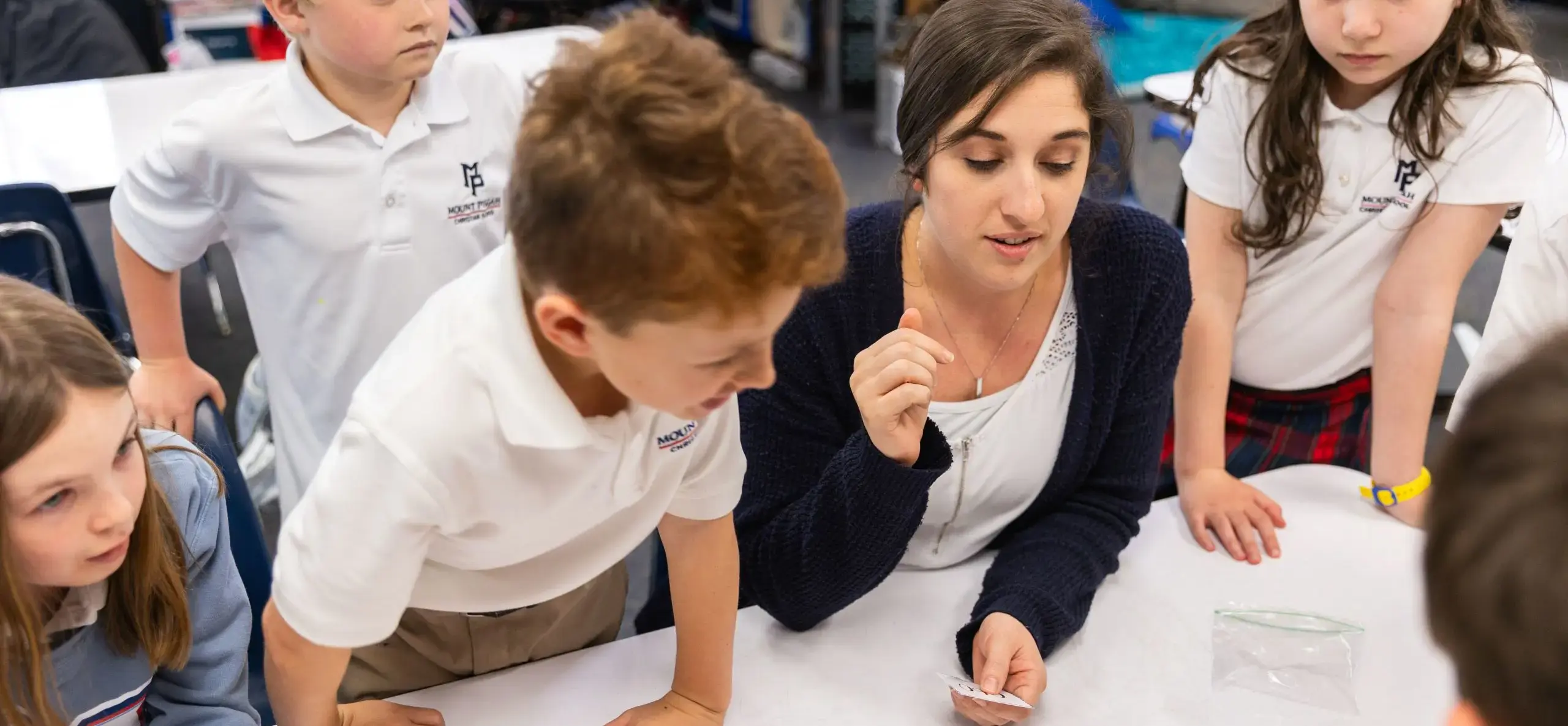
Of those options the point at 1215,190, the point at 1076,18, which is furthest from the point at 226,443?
the point at 1215,190

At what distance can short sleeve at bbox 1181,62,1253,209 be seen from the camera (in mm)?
1540

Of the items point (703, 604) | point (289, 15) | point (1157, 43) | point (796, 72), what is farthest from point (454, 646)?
point (1157, 43)

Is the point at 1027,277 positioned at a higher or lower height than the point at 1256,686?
higher

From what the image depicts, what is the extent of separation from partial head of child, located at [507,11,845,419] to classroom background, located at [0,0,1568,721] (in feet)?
3.22

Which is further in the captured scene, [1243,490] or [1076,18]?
[1243,490]

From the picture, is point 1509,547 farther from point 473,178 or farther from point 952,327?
point 473,178

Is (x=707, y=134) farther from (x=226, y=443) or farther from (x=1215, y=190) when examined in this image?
(x=1215, y=190)

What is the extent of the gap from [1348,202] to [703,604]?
1.00 metres

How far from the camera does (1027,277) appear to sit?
1176 millimetres

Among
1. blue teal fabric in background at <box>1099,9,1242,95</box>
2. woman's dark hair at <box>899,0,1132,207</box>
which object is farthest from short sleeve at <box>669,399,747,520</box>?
blue teal fabric in background at <box>1099,9,1242,95</box>

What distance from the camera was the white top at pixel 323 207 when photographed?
1.41 metres

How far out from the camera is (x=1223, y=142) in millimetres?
1550

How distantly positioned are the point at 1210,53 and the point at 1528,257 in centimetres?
47

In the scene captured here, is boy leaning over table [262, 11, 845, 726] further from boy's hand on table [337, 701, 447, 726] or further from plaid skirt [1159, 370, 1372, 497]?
plaid skirt [1159, 370, 1372, 497]
